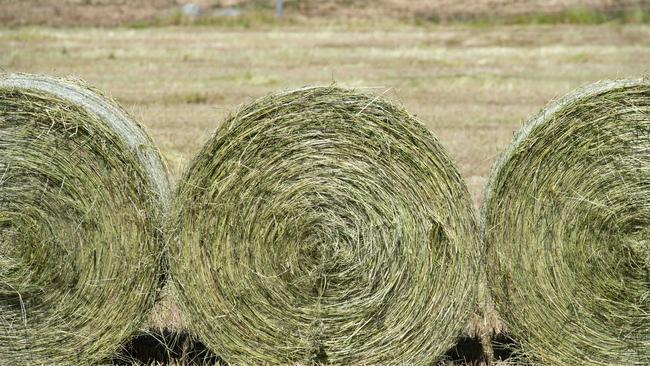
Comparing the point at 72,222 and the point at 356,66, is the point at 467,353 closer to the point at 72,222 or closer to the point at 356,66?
the point at 72,222

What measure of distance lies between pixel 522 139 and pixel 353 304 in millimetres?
1307

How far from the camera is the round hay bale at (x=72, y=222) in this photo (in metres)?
5.98

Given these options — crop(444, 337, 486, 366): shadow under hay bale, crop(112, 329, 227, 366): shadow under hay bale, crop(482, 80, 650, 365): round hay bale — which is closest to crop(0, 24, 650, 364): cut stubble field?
crop(444, 337, 486, 366): shadow under hay bale

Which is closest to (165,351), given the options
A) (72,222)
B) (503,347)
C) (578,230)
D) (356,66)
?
(72,222)

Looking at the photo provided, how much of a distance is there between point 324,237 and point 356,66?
16.6 meters

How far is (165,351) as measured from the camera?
6.61m

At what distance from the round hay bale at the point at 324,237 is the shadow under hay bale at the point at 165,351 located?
378 mm

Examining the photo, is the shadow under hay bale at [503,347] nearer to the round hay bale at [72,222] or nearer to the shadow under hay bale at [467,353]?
the shadow under hay bale at [467,353]

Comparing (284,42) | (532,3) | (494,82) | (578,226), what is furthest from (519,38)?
(578,226)

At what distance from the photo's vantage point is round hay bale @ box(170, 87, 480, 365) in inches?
234

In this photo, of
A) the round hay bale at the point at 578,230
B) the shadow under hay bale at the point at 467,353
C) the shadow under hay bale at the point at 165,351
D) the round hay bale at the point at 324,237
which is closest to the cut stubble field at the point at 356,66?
the shadow under hay bale at the point at 467,353

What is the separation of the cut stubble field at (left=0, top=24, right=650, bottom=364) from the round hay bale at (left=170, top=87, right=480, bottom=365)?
14.5 ft

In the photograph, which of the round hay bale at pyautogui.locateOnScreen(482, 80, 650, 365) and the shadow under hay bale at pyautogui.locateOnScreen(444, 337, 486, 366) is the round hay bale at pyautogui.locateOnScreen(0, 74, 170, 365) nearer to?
the shadow under hay bale at pyautogui.locateOnScreen(444, 337, 486, 366)

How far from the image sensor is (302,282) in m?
6.04
